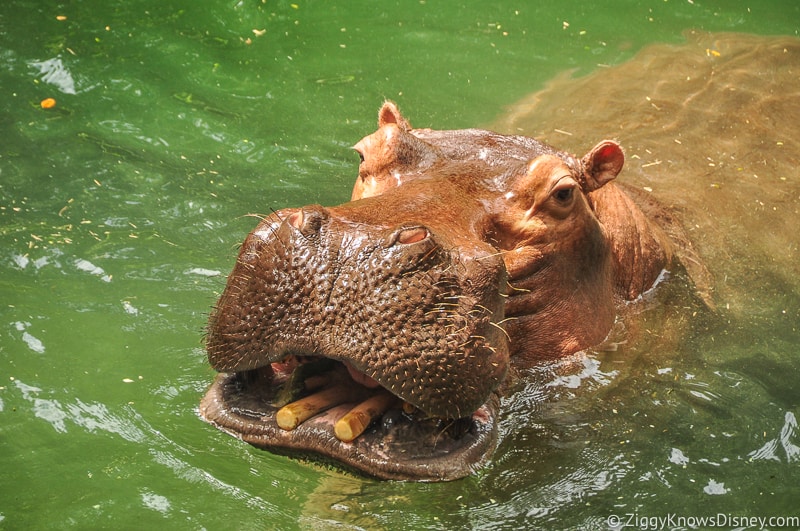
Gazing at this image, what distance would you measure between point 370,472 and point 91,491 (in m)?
1.45

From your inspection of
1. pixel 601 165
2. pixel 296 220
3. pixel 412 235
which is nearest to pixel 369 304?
pixel 412 235

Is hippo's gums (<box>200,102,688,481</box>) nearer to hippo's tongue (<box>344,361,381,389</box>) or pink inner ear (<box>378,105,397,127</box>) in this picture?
hippo's tongue (<box>344,361,381,389</box>)

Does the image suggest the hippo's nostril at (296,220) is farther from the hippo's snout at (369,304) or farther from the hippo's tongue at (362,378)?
the hippo's tongue at (362,378)

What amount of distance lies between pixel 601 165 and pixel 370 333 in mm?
2169

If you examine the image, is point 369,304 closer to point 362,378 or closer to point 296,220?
point 296,220

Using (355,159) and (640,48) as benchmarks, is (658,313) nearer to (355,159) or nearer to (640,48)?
(355,159)

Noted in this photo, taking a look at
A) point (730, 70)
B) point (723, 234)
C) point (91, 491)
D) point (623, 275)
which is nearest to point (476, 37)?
point (730, 70)

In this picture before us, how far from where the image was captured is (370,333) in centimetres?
403

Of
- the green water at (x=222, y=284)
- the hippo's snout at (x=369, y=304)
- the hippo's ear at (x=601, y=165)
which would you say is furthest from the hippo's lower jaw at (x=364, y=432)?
the hippo's ear at (x=601, y=165)

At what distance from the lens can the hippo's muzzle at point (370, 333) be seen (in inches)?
159

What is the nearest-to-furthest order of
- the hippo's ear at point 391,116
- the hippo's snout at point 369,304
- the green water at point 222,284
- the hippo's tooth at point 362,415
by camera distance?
1. the hippo's snout at point 369,304
2. the hippo's tooth at point 362,415
3. the green water at point 222,284
4. the hippo's ear at point 391,116

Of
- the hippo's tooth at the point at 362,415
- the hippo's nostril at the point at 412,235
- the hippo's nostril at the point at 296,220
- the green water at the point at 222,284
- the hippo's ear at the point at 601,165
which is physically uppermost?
the hippo's nostril at the point at 296,220

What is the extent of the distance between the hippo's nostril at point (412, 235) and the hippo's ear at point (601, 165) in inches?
69.7

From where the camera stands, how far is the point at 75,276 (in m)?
6.65
